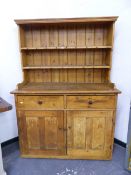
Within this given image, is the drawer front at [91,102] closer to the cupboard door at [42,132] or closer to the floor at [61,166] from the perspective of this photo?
the cupboard door at [42,132]

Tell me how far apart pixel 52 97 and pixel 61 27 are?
3.23 feet

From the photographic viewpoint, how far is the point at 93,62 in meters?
2.16

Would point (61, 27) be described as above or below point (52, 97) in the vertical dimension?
above

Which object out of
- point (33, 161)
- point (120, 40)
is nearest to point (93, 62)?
point (120, 40)

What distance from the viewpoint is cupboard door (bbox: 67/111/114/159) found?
6.09 ft

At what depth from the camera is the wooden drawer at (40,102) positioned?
182 centimetres

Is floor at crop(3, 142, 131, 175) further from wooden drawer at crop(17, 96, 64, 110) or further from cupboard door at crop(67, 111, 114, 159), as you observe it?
wooden drawer at crop(17, 96, 64, 110)

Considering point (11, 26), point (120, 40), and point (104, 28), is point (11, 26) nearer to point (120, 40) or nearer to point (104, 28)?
point (104, 28)

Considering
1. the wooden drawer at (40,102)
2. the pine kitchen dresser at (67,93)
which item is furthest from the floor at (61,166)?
the wooden drawer at (40,102)

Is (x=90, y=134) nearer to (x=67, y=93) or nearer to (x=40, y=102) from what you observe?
Answer: (x=67, y=93)

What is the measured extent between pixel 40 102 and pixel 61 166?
2.83ft

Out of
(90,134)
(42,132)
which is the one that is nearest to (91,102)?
(90,134)

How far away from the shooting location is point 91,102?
181 cm

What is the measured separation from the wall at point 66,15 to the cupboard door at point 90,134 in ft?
1.63
